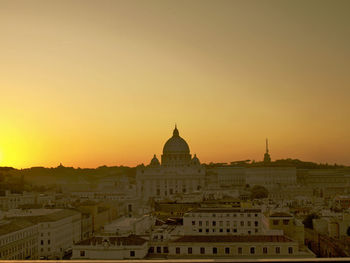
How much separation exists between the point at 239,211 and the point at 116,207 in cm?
1809

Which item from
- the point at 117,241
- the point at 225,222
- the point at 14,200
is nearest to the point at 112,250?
the point at 117,241

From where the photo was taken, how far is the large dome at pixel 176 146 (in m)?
69.9

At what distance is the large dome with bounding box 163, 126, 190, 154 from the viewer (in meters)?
69.9

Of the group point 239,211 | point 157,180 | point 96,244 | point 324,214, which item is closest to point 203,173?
point 157,180

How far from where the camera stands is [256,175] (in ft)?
237

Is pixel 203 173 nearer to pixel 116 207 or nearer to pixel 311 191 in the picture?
pixel 311 191

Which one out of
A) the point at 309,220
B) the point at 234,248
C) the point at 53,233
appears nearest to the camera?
the point at 234,248

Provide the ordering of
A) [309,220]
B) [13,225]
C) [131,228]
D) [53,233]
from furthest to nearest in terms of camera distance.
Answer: [309,220]
[53,233]
[13,225]
[131,228]

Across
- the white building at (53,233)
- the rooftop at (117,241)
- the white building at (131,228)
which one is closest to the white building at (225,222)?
the white building at (131,228)

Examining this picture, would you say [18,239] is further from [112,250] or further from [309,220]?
[309,220]

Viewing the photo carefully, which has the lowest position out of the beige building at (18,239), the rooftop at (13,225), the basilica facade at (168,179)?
the beige building at (18,239)

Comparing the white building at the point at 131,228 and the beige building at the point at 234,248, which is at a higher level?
the white building at the point at 131,228

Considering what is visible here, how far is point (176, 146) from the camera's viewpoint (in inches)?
2761

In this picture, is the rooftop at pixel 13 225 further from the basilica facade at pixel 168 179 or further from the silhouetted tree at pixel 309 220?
the basilica facade at pixel 168 179
